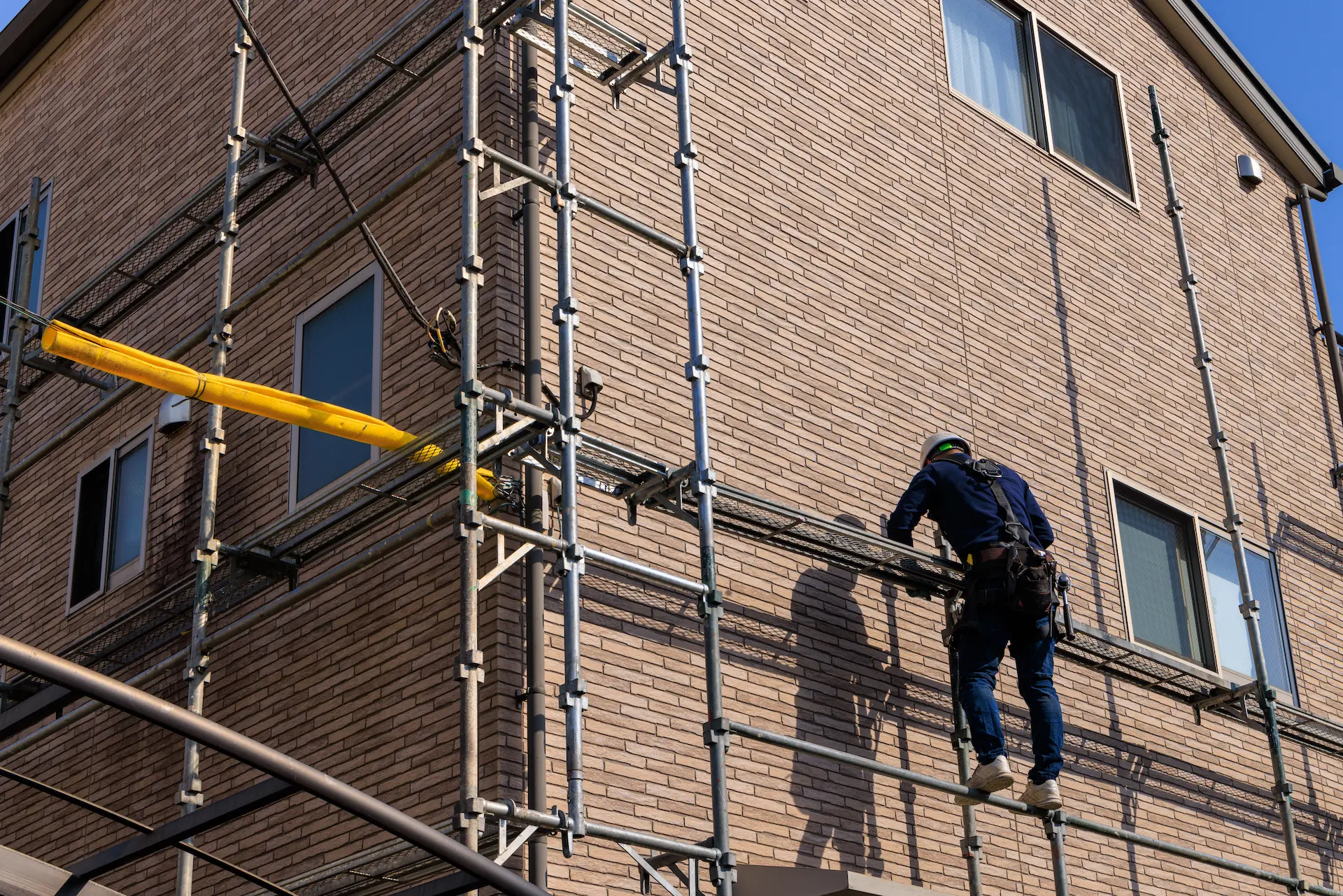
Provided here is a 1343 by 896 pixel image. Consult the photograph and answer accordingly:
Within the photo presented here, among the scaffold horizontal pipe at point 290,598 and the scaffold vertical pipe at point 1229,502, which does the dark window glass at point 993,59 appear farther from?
the scaffold horizontal pipe at point 290,598

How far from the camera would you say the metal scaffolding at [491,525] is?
28.0 feet

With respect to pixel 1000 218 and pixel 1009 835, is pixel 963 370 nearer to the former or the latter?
pixel 1000 218

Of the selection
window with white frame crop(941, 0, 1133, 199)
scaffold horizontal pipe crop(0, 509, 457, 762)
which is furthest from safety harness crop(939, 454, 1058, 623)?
window with white frame crop(941, 0, 1133, 199)

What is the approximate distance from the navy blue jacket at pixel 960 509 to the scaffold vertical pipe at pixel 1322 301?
693cm

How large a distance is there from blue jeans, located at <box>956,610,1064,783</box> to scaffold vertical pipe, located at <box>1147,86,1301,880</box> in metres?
3.56

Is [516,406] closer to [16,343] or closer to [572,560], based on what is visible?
[572,560]

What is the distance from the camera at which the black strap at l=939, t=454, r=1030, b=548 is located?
10305 mm

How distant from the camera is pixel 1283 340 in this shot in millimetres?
16594

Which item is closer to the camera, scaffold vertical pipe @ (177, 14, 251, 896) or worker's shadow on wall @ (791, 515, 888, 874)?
scaffold vertical pipe @ (177, 14, 251, 896)

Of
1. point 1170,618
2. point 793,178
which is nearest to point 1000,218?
point 793,178

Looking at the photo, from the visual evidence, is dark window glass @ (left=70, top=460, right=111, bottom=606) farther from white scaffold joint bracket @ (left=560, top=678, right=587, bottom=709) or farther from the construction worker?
the construction worker

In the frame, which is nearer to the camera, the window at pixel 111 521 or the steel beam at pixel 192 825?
the steel beam at pixel 192 825

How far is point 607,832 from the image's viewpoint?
851 centimetres

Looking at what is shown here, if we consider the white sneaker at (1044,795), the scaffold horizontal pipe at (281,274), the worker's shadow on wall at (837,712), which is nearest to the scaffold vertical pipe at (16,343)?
the scaffold horizontal pipe at (281,274)
